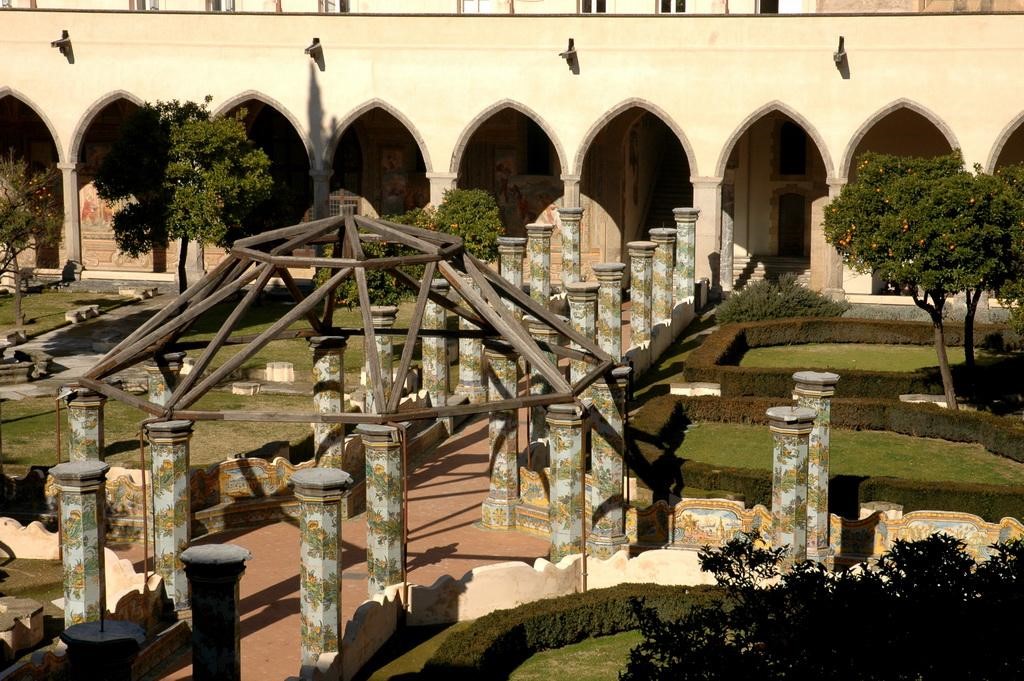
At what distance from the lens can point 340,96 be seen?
118 feet

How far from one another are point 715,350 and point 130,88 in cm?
1613

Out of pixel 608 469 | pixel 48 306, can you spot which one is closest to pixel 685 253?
pixel 48 306

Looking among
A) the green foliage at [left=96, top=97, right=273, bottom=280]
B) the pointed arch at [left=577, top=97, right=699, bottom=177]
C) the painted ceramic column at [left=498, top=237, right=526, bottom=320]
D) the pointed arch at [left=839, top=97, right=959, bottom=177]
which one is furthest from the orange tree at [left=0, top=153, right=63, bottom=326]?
the pointed arch at [left=839, top=97, right=959, bottom=177]

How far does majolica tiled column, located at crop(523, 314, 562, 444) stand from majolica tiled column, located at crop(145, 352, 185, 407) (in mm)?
4399

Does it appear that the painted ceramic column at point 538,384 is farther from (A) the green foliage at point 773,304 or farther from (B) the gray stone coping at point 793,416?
(A) the green foliage at point 773,304

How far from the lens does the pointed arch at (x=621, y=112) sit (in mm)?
34750

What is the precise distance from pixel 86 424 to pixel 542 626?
576 cm

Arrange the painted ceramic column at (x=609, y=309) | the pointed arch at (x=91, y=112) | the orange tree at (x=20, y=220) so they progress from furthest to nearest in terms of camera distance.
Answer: the pointed arch at (x=91, y=112), the orange tree at (x=20, y=220), the painted ceramic column at (x=609, y=309)

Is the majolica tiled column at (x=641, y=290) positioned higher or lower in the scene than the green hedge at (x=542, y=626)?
higher

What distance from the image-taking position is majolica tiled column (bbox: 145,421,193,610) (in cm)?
1661

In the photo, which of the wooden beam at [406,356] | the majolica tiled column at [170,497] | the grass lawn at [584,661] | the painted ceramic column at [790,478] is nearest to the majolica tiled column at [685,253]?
the painted ceramic column at [790,478]

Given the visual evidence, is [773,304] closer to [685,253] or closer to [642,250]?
[685,253]

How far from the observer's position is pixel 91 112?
36656mm

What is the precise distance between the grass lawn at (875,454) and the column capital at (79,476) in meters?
9.24
